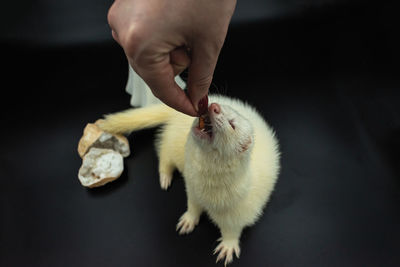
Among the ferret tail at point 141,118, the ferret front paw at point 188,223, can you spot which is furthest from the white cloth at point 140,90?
the ferret front paw at point 188,223

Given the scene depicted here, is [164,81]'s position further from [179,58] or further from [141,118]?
[141,118]

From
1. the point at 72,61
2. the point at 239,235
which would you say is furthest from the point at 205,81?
the point at 72,61

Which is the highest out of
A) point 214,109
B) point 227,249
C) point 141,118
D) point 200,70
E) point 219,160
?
point 200,70

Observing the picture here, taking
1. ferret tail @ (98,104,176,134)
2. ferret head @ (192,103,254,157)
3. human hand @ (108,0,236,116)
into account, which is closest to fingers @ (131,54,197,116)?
human hand @ (108,0,236,116)

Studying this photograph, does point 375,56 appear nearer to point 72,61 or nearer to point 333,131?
point 333,131

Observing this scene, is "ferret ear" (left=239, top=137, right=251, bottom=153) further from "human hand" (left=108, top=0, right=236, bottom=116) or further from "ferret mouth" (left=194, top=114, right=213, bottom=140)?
"human hand" (left=108, top=0, right=236, bottom=116)

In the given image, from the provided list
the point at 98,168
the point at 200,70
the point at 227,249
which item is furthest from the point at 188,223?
the point at 200,70
